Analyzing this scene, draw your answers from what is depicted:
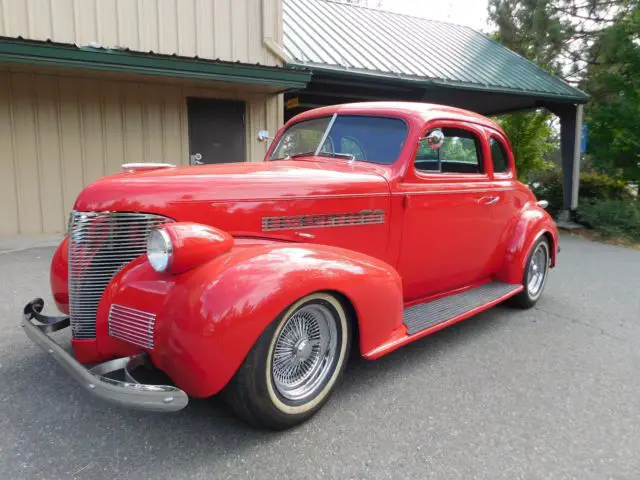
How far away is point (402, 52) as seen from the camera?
33.0 ft

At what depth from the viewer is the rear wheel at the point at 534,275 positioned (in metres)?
4.40

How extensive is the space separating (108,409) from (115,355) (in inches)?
15.6

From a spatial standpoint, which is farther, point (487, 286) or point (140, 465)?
point (487, 286)

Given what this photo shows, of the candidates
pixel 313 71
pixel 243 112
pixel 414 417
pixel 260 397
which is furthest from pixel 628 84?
pixel 260 397

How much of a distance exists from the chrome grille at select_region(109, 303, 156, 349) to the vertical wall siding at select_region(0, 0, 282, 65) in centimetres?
599

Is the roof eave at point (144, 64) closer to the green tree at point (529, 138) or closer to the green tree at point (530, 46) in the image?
the green tree at point (529, 138)

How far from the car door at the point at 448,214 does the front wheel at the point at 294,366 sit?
958 mm

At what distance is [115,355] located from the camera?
2.34 meters

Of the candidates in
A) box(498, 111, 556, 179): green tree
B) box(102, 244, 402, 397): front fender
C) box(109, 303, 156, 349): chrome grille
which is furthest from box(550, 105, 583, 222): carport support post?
box(109, 303, 156, 349): chrome grille

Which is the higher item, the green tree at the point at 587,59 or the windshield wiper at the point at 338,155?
the green tree at the point at 587,59

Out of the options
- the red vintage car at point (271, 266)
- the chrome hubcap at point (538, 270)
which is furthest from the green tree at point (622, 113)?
the red vintage car at point (271, 266)

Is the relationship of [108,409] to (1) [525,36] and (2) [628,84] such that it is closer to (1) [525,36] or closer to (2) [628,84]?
(2) [628,84]

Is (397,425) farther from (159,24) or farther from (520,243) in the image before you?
(159,24)

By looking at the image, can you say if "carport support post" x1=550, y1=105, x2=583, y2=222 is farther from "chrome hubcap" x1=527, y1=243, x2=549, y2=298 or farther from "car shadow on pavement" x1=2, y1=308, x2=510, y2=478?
"car shadow on pavement" x1=2, y1=308, x2=510, y2=478
